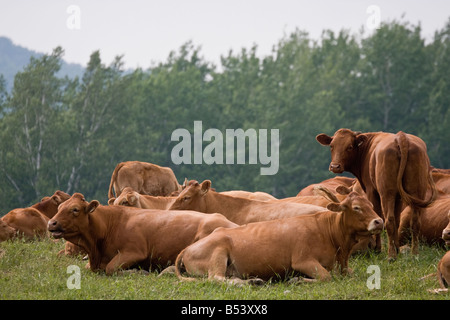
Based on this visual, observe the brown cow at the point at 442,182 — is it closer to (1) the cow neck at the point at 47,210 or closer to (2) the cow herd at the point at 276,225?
(2) the cow herd at the point at 276,225

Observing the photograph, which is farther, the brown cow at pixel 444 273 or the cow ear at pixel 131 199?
the cow ear at pixel 131 199

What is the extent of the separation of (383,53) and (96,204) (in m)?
51.8

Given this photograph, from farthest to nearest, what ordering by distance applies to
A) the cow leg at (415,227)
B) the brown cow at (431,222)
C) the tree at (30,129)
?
the tree at (30,129)
the brown cow at (431,222)
the cow leg at (415,227)

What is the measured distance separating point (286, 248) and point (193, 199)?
2.53 m

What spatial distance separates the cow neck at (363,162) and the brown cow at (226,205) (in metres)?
0.79

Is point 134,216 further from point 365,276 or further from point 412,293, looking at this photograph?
point 412,293

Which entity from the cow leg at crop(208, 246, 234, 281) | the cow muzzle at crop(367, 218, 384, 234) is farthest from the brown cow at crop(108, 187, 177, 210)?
the cow muzzle at crop(367, 218, 384, 234)

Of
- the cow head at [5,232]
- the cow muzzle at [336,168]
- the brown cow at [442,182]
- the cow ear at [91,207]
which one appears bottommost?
the cow head at [5,232]

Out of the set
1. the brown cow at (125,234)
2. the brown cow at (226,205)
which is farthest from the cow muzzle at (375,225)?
the brown cow at (226,205)

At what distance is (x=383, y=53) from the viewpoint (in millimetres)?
57906

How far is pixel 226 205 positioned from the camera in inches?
Result: 409

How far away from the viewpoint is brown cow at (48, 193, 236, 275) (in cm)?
879

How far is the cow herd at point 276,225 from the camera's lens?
8.11 m
